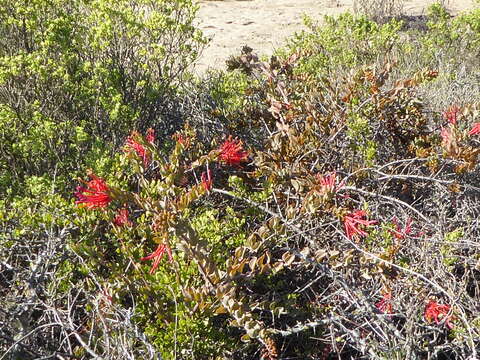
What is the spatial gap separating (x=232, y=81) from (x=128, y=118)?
1.26m

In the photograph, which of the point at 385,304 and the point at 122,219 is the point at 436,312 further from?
the point at 122,219

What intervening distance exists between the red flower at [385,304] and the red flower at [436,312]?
15 cm

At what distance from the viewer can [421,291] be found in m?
2.34

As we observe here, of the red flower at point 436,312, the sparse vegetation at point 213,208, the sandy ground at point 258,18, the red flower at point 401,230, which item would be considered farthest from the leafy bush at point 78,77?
the sandy ground at point 258,18

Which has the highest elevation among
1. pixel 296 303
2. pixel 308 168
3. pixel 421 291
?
Answer: pixel 308 168

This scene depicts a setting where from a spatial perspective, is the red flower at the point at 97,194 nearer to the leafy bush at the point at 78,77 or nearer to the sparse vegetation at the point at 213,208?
the sparse vegetation at the point at 213,208

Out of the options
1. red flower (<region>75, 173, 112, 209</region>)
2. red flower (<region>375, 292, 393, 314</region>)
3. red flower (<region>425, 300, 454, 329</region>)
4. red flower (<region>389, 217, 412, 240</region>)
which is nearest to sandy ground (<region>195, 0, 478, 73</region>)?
red flower (<region>389, 217, 412, 240</region>)

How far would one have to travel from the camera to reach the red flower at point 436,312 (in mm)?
2296

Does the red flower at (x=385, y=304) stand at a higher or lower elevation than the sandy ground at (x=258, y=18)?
lower

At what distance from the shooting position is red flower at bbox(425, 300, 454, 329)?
90.4 inches

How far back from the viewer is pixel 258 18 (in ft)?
32.7

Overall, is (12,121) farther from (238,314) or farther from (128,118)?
(238,314)

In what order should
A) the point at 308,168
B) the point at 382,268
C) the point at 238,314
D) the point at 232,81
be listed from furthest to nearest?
the point at 232,81 → the point at 308,168 → the point at 382,268 → the point at 238,314

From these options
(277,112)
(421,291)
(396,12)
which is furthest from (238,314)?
(396,12)
